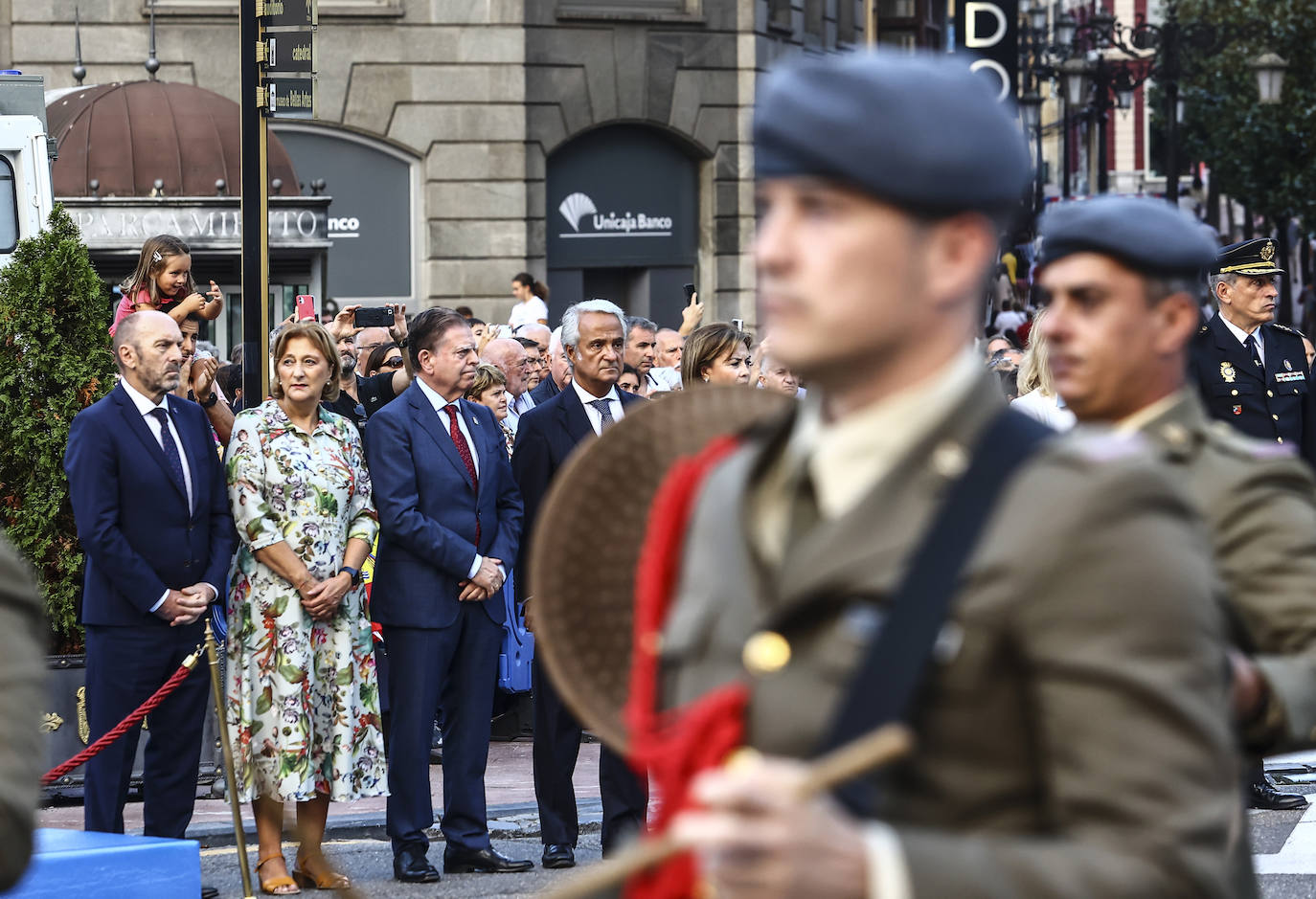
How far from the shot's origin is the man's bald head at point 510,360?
12.5 m

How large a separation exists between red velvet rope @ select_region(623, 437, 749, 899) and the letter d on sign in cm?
2735

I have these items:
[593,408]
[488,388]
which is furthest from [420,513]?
[488,388]

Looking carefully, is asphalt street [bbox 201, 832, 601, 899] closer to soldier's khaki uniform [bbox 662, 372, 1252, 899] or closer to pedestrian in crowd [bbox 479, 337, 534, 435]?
pedestrian in crowd [bbox 479, 337, 534, 435]

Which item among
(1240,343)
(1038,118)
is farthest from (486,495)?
(1038,118)

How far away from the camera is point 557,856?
8250mm

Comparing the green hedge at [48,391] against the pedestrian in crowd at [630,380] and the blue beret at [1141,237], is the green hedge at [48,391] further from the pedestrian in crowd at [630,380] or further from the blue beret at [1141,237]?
the blue beret at [1141,237]

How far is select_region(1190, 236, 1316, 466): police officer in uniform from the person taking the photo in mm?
10117

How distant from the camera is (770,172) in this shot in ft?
6.67

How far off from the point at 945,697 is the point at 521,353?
11.0 meters

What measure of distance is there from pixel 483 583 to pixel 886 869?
6.58 m

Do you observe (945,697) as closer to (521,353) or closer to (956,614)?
(956,614)

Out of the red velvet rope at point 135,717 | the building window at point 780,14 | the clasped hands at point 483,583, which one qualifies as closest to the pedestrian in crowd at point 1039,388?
the clasped hands at point 483,583

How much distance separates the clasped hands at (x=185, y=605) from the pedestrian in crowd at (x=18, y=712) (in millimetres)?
5041

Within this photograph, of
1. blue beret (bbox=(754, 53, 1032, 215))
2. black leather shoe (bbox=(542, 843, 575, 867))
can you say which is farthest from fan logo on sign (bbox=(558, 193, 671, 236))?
blue beret (bbox=(754, 53, 1032, 215))
